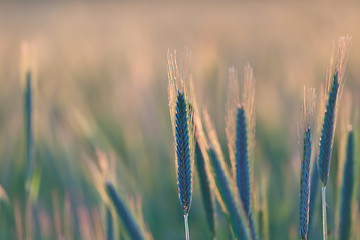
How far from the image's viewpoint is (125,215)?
53cm

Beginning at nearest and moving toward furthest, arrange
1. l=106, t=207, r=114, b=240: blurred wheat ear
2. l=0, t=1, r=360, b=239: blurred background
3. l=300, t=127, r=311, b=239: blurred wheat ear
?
l=300, t=127, r=311, b=239: blurred wheat ear → l=106, t=207, r=114, b=240: blurred wheat ear → l=0, t=1, r=360, b=239: blurred background

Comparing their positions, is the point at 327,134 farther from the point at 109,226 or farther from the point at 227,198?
the point at 109,226

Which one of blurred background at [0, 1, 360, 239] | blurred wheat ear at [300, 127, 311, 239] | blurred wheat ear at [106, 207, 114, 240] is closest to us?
blurred wheat ear at [300, 127, 311, 239]

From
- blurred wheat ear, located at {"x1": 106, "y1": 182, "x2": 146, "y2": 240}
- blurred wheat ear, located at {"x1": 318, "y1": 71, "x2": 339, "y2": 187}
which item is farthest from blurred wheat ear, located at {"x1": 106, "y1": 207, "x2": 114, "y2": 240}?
blurred wheat ear, located at {"x1": 318, "y1": 71, "x2": 339, "y2": 187}

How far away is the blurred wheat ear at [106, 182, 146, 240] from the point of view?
52 centimetres

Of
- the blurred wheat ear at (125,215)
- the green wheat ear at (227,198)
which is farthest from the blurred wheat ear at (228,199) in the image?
the blurred wheat ear at (125,215)

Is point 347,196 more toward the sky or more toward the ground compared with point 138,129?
more toward the ground

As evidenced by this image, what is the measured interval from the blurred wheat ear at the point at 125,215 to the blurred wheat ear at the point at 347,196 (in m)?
0.23

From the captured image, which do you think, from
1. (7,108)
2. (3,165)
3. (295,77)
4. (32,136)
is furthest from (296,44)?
(32,136)

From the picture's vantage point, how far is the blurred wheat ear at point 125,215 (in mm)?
516

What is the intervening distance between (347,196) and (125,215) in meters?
0.26

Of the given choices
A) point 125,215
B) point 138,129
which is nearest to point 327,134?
point 125,215

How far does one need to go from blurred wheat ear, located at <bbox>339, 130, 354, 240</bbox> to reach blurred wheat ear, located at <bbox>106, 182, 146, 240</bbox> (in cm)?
23

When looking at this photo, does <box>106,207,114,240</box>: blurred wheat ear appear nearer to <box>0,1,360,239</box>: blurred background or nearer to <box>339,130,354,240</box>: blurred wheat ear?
<box>0,1,360,239</box>: blurred background
